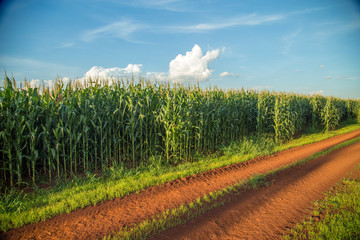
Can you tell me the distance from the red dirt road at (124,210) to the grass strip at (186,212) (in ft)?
0.69

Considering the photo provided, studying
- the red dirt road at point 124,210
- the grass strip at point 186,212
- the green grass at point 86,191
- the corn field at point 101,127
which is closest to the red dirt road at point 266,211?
the grass strip at point 186,212

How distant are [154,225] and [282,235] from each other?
2305 millimetres

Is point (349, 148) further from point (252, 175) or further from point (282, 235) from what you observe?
point (282, 235)

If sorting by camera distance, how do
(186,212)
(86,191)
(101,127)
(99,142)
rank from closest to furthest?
(186,212)
(86,191)
(101,127)
(99,142)

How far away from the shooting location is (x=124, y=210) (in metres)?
4.45

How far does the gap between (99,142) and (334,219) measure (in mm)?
7192

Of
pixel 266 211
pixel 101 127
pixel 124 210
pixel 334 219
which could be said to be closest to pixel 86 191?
pixel 124 210

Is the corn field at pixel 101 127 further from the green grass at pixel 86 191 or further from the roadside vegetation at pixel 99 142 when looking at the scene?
the green grass at pixel 86 191

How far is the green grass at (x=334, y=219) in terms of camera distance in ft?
11.8

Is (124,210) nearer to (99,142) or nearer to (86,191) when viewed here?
(86,191)

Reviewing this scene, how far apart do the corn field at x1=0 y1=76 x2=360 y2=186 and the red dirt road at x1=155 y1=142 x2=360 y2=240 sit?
3643 mm

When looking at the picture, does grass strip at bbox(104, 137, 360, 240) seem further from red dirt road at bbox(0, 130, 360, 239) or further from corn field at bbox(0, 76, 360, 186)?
corn field at bbox(0, 76, 360, 186)

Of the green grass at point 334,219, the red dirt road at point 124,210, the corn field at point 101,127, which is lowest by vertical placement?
the green grass at point 334,219

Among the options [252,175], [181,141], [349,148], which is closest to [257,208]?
[252,175]
